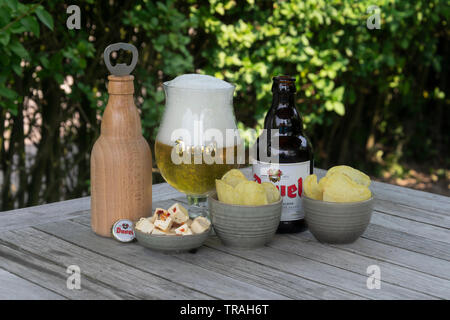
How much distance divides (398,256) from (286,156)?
262 mm

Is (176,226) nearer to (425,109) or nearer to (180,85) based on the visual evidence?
(180,85)

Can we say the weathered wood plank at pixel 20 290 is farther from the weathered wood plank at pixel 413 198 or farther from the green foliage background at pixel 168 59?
the green foliage background at pixel 168 59

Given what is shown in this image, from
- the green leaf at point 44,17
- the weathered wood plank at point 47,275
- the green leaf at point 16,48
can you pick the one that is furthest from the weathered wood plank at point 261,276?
the green leaf at point 16,48

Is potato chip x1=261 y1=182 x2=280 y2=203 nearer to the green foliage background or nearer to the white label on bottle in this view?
the white label on bottle

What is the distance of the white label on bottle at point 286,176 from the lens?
1122 mm

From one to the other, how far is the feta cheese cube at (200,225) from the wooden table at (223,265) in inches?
1.8

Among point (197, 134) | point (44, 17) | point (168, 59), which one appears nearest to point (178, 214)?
point (197, 134)

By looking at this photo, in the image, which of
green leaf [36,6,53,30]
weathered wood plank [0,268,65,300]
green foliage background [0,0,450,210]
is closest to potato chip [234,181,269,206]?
weathered wood plank [0,268,65,300]

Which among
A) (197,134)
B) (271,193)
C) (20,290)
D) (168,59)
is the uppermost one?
(168,59)

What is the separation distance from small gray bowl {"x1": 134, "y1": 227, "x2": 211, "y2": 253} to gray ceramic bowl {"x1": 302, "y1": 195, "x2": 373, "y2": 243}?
0.19 metres

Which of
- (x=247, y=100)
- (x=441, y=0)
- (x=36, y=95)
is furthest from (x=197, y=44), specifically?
(x=441, y=0)

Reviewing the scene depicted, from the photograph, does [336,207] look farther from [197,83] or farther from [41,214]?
[41,214]

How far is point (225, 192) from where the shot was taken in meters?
1.05
